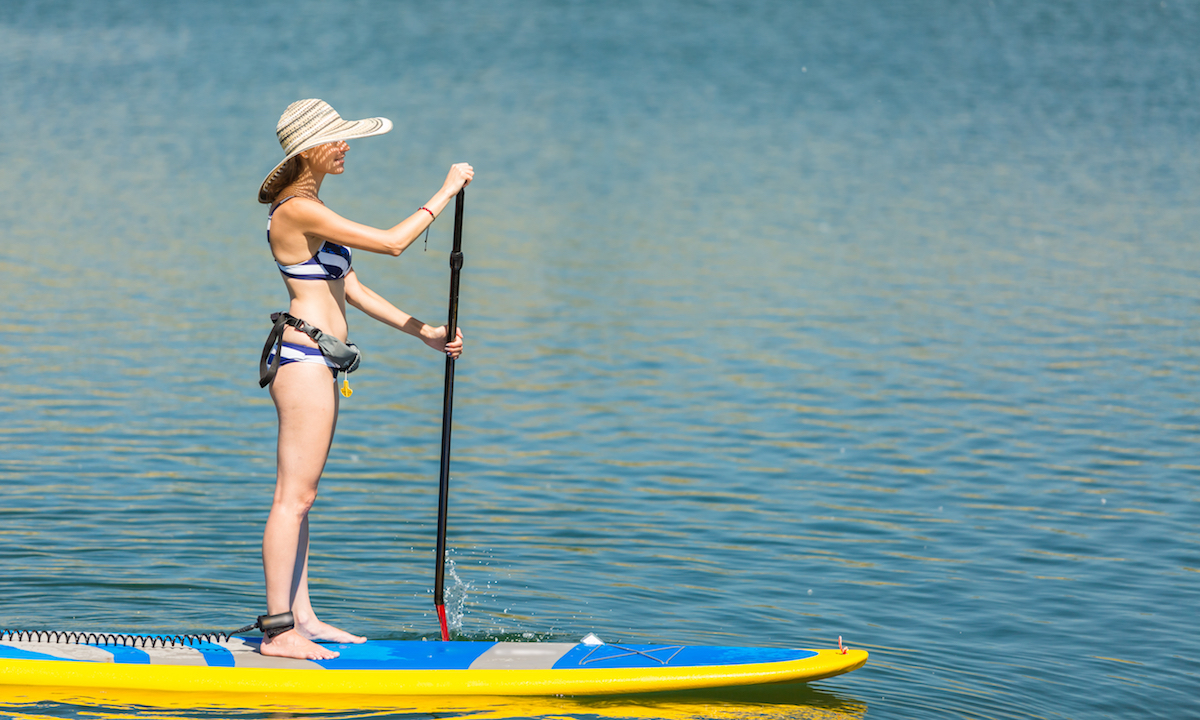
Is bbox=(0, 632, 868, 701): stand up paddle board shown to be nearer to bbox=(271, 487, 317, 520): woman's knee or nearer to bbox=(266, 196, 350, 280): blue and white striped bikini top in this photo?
bbox=(271, 487, 317, 520): woman's knee

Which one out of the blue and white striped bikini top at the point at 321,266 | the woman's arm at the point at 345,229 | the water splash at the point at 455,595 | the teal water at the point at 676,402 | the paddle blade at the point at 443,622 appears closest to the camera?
the woman's arm at the point at 345,229

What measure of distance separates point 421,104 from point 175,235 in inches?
796

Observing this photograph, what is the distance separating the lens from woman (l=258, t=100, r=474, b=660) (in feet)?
19.2

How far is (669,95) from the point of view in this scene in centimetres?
4466

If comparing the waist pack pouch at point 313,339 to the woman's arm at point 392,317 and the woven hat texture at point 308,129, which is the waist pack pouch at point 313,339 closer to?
the woman's arm at point 392,317

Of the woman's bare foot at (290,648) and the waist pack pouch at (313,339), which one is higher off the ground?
the waist pack pouch at (313,339)

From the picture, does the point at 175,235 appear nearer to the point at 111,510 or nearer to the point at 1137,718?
the point at 111,510

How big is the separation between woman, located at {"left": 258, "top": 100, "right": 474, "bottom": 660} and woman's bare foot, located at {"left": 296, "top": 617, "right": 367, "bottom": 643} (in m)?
0.20

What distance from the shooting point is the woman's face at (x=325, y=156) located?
594 cm

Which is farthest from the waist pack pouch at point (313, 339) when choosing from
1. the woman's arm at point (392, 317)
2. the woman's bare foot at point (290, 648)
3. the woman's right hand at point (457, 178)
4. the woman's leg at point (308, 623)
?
the woman's bare foot at point (290, 648)

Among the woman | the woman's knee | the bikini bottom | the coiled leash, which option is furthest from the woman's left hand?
the coiled leash

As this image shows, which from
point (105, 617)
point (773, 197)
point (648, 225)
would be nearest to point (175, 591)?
point (105, 617)

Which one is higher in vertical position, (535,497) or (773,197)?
(773,197)

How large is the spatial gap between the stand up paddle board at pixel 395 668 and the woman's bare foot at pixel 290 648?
3cm
